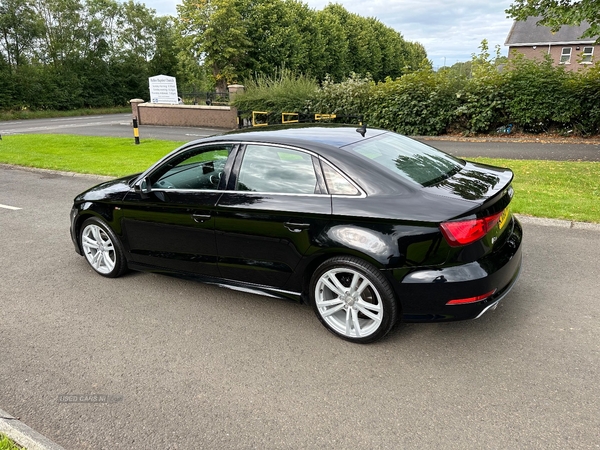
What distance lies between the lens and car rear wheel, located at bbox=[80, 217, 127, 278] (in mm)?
4844

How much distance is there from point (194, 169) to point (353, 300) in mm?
2072

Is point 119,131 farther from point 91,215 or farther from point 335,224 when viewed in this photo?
point 335,224

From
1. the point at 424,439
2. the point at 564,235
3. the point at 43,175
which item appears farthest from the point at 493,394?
the point at 43,175

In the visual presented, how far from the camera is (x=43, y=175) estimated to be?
37.8 ft

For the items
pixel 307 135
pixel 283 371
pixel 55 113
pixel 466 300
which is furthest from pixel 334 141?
pixel 55 113

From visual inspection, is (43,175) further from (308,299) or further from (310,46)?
(310,46)

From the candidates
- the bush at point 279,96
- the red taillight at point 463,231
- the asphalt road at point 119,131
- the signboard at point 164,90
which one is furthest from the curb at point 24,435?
the signboard at point 164,90

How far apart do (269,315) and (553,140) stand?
1409 cm

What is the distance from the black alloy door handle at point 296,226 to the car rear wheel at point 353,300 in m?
0.31

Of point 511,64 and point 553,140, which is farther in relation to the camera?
point 511,64

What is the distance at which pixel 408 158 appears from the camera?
3.93 m

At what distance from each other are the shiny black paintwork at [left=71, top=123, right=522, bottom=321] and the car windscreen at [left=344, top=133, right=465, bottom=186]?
10cm

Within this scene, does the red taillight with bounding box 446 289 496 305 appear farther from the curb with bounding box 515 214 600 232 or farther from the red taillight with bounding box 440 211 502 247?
the curb with bounding box 515 214 600 232

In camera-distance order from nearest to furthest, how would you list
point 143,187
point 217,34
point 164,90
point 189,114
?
point 143,187, point 189,114, point 164,90, point 217,34
